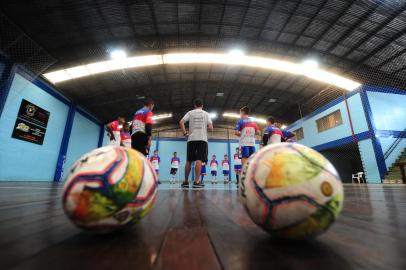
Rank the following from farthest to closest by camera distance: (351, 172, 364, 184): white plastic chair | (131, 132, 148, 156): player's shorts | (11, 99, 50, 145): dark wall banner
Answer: (351, 172, 364, 184): white plastic chair, (11, 99, 50, 145): dark wall banner, (131, 132, 148, 156): player's shorts

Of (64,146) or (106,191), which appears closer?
(106,191)

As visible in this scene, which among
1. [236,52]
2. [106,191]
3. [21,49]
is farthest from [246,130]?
[21,49]

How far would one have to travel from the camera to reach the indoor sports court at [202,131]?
0.73 meters

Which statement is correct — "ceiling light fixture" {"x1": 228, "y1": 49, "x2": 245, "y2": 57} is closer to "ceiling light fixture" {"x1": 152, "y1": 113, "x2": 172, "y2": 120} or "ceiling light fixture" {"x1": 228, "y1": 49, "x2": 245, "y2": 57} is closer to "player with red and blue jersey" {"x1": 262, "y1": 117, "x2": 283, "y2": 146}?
"player with red and blue jersey" {"x1": 262, "y1": 117, "x2": 283, "y2": 146}

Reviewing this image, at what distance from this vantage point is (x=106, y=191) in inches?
31.1

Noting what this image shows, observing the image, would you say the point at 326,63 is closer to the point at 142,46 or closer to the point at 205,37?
the point at 205,37

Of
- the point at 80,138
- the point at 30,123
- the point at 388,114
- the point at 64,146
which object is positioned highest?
the point at 388,114

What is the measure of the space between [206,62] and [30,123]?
8.84m

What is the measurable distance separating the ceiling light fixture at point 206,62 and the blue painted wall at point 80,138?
11.5 ft

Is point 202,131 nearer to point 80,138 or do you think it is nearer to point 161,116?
point 80,138

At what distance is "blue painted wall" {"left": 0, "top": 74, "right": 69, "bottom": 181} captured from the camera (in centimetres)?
809

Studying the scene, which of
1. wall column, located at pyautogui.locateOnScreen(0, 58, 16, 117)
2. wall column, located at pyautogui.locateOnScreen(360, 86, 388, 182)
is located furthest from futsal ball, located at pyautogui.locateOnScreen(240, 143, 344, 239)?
wall column, located at pyautogui.locateOnScreen(360, 86, 388, 182)

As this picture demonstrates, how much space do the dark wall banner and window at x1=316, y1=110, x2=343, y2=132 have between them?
53.7 ft

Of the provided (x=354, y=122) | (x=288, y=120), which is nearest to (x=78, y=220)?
(x=354, y=122)
